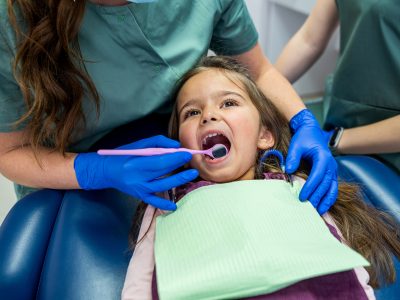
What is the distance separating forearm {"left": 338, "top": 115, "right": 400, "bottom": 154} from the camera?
1196mm

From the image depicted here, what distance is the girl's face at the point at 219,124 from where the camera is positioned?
98 cm

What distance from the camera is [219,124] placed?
0.98 metres

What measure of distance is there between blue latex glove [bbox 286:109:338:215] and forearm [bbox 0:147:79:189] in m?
0.57

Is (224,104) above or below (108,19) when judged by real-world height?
below

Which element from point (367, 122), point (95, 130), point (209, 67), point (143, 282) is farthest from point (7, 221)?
point (367, 122)

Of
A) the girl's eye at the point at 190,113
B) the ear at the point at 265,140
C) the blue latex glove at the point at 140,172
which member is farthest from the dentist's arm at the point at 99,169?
the ear at the point at 265,140

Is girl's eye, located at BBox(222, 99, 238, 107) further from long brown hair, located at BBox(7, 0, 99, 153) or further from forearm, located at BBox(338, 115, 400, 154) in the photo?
forearm, located at BBox(338, 115, 400, 154)

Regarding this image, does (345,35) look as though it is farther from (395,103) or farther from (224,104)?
(224,104)

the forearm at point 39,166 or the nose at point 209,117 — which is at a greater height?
the nose at point 209,117

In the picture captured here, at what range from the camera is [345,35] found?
1.36 m

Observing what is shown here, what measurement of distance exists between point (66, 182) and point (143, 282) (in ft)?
1.14

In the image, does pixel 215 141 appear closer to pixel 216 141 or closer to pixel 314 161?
pixel 216 141

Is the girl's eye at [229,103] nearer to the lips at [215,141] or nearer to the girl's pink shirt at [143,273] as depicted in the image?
the lips at [215,141]

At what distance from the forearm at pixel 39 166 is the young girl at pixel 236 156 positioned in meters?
0.23
